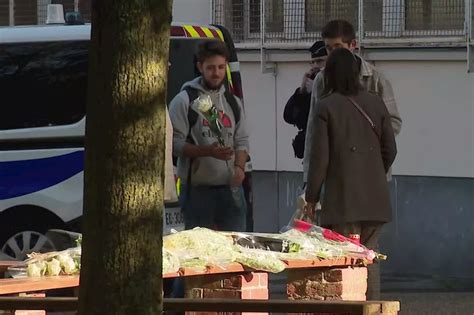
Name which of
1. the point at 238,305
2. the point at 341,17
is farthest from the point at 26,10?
the point at 238,305

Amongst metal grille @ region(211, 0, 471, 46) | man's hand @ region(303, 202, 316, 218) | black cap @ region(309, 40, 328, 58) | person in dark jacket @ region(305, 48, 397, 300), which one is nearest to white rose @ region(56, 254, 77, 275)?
person in dark jacket @ region(305, 48, 397, 300)

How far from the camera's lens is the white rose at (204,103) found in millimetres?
9078

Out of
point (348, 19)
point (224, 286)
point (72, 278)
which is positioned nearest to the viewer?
point (72, 278)

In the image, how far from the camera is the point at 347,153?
7.92 m

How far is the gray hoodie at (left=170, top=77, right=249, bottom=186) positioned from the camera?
906 cm

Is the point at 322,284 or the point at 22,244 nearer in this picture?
the point at 322,284

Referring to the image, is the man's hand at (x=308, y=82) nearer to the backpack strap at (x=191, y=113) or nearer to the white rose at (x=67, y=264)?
the backpack strap at (x=191, y=113)

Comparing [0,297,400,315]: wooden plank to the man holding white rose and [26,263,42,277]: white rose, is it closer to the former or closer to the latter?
[26,263,42,277]: white rose

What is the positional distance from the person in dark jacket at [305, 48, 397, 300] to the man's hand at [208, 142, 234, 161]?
1.19m

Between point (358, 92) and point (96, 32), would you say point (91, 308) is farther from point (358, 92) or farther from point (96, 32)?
point (358, 92)

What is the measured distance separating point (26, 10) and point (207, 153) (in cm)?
619

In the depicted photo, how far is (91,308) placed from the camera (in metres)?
3.93

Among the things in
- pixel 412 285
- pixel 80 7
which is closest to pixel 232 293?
pixel 412 285

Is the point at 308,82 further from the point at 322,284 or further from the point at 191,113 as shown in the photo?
the point at 322,284
